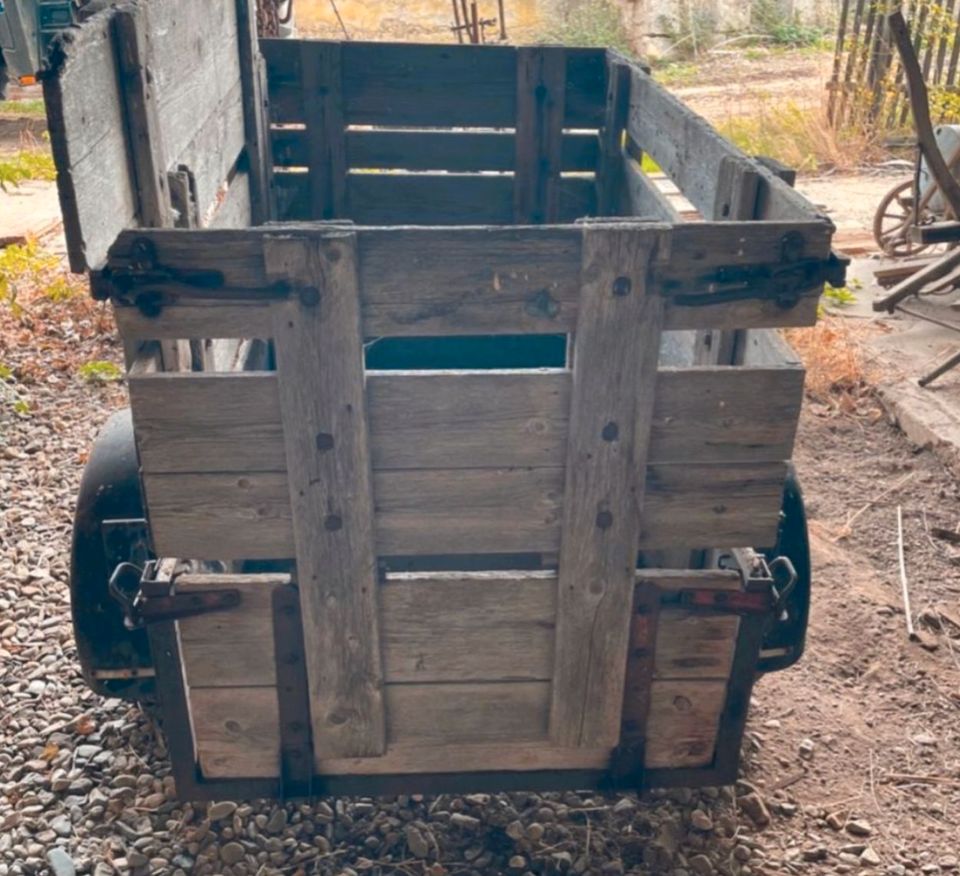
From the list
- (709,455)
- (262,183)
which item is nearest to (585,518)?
(709,455)

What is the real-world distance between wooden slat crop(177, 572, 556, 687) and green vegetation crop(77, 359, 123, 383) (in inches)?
131

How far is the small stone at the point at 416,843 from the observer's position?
2482 millimetres

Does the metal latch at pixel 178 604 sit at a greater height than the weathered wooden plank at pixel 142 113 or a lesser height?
lesser

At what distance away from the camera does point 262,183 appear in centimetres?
391

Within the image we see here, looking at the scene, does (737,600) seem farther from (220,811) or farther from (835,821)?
(220,811)

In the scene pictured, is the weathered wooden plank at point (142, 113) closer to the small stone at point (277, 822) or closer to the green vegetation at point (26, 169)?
the small stone at point (277, 822)

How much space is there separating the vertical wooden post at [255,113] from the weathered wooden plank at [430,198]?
9.2 inches

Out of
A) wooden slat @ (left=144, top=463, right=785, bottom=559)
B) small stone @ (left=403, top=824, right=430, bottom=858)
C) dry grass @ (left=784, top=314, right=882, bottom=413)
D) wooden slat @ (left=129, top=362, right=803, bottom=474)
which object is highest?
wooden slat @ (left=129, top=362, right=803, bottom=474)

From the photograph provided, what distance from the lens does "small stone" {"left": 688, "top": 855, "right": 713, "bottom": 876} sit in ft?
8.13

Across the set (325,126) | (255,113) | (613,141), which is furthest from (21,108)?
(613,141)

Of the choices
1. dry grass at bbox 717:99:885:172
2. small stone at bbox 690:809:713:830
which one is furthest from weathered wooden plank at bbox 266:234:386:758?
dry grass at bbox 717:99:885:172

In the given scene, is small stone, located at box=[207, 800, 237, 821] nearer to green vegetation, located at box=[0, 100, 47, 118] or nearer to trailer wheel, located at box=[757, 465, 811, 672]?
trailer wheel, located at box=[757, 465, 811, 672]

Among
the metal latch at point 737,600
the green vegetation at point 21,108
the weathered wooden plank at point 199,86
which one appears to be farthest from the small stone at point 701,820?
the green vegetation at point 21,108

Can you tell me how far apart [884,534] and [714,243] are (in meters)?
2.73
